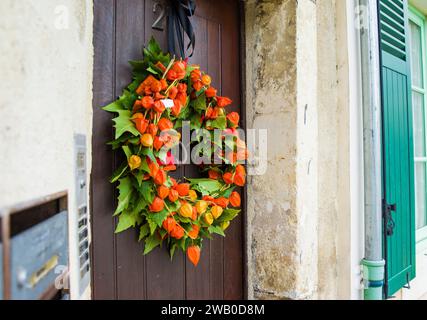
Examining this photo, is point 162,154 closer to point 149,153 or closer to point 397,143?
point 149,153

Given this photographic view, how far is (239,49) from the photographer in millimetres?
1611

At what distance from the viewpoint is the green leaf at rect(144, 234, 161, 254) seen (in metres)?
1.15

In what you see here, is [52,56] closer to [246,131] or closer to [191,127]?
[191,127]

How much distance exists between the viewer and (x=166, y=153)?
1059 millimetres

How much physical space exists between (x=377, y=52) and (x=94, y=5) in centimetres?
142

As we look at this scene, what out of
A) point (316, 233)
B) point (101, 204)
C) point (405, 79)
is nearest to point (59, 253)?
point (101, 204)

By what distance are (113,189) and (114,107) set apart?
0.24 meters

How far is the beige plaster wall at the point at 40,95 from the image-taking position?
614mm

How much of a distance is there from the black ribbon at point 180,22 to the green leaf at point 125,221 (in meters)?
0.55

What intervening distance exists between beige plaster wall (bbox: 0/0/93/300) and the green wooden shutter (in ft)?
5.29

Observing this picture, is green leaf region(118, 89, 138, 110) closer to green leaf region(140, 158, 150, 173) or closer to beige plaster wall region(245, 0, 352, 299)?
green leaf region(140, 158, 150, 173)

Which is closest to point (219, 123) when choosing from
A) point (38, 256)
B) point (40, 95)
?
A: point (40, 95)

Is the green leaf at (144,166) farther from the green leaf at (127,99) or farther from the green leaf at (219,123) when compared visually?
the green leaf at (219,123)

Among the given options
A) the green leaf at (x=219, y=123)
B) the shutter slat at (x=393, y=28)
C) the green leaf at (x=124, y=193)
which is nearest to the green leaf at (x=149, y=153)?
the green leaf at (x=124, y=193)
